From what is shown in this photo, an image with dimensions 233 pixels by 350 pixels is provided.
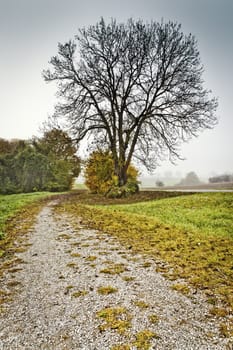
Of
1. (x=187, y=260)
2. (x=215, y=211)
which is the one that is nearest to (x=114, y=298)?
(x=187, y=260)


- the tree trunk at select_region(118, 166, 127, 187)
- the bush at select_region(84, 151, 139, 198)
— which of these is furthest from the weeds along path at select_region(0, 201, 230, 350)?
the tree trunk at select_region(118, 166, 127, 187)

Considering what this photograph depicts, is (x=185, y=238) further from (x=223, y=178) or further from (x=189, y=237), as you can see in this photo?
(x=223, y=178)

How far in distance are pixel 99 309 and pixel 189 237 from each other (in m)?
3.99

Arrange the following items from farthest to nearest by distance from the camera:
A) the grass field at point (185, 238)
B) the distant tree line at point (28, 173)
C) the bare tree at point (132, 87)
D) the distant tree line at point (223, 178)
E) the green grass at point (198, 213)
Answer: the distant tree line at point (28, 173) < the distant tree line at point (223, 178) < the bare tree at point (132, 87) < the green grass at point (198, 213) < the grass field at point (185, 238)

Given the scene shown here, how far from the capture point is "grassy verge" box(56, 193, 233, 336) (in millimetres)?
3746

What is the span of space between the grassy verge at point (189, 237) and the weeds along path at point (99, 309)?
1.41 ft

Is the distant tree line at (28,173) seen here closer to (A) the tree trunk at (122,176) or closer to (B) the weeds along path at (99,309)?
(A) the tree trunk at (122,176)

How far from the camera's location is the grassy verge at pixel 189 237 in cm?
375

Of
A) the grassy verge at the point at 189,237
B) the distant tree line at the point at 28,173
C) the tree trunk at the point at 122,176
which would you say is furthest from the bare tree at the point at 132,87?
the distant tree line at the point at 28,173

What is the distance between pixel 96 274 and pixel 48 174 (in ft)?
104

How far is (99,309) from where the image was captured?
2.97m

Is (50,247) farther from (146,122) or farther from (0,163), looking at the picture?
(0,163)

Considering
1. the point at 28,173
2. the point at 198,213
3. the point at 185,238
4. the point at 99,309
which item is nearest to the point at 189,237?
the point at 185,238

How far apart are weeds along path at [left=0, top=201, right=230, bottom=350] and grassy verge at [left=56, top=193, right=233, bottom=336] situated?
430 millimetres
